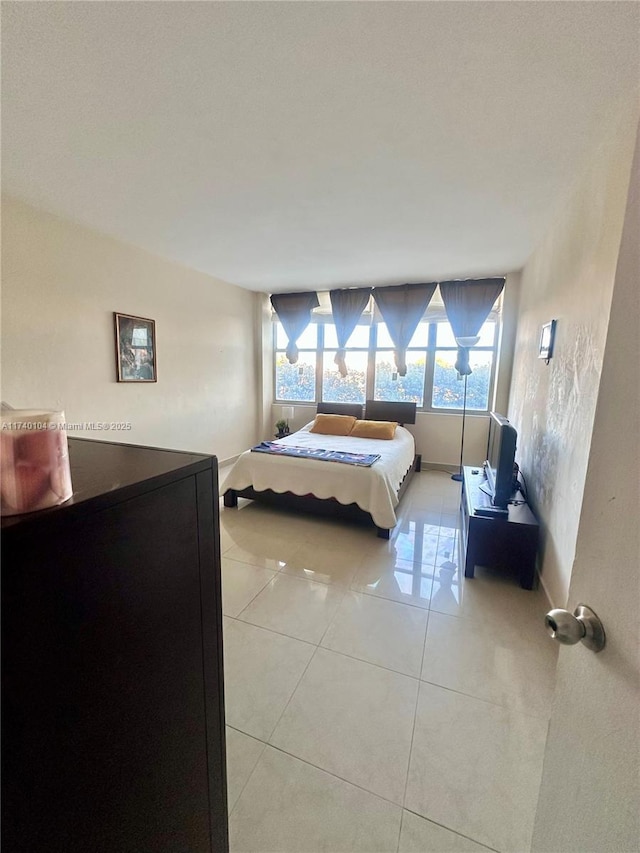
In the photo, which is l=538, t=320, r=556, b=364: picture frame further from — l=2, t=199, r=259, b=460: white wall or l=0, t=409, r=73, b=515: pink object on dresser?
l=2, t=199, r=259, b=460: white wall

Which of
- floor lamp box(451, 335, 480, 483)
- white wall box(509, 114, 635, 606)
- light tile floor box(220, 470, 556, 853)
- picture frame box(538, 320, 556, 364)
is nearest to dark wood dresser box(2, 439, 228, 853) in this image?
light tile floor box(220, 470, 556, 853)

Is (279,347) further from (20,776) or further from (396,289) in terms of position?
(20,776)

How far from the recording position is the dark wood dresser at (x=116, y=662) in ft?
1.51

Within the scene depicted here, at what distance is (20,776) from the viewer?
1.49ft

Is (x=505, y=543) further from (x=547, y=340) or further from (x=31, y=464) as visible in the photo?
(x=31, y=464)

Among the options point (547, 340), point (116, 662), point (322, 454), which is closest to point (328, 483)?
point (322, 454)

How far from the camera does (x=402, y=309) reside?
4.69 metres

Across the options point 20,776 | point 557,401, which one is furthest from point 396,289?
point 20,776

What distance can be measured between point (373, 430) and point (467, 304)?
2.01 metres

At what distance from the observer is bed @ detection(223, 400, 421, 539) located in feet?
9.83

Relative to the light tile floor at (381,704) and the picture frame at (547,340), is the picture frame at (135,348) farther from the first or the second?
the picture frame at (547,340)

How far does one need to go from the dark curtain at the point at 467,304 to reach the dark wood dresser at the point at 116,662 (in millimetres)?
4232

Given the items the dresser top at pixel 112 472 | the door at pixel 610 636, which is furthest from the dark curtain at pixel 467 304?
the dresser top at pixel 112 472

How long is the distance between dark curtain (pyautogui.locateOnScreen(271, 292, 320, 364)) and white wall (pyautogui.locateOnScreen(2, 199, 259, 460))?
0.59m
